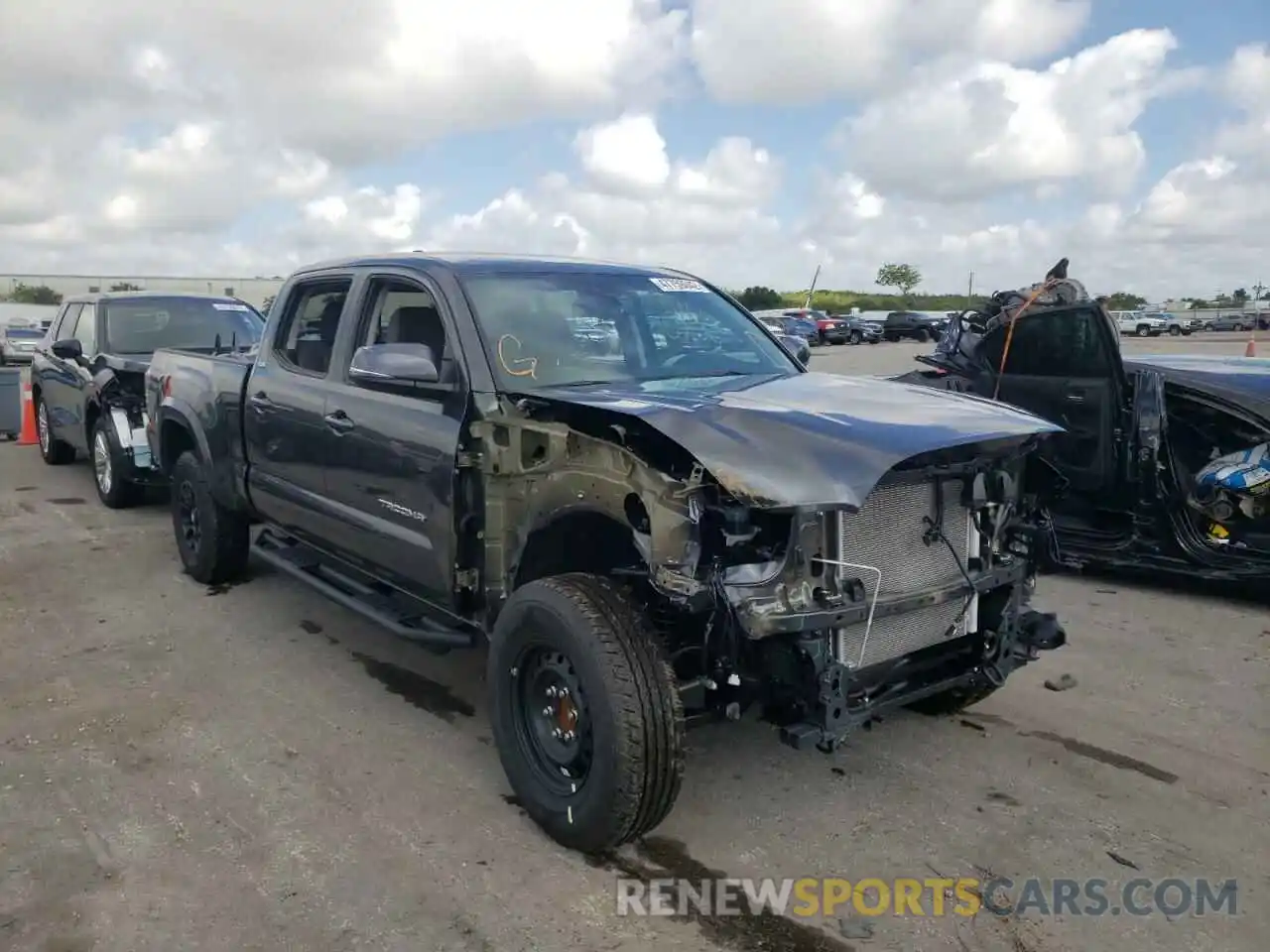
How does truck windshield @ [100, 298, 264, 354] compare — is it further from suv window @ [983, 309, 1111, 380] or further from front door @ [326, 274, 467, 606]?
suv window @ [983, 309, 1111, 380]

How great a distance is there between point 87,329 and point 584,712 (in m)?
8.16

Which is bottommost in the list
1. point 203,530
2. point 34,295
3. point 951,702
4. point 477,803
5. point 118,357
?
point 477,803

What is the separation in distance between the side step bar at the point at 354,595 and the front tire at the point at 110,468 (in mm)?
3100

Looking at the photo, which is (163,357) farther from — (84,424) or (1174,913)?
(1174,913)

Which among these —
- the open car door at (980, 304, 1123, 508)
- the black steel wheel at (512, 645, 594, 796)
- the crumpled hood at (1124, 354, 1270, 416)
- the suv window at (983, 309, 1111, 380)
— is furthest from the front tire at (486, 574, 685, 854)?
the crumpled hood at (1124, 354, 1270, 416)

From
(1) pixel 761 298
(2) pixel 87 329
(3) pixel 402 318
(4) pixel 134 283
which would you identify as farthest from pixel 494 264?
(1) pixel 761 298

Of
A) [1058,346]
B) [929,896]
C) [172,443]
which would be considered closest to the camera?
[929,896]

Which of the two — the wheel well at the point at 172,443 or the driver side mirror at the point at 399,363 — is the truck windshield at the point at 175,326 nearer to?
the wheel well at the point at 172,443

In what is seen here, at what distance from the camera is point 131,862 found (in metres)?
3.32

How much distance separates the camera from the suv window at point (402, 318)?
14.3 ft

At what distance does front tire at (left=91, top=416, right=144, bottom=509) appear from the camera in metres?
8.50

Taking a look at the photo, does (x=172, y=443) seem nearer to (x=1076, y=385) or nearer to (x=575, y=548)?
(x=575, y=548)

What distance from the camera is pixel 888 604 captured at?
3320 millimetres

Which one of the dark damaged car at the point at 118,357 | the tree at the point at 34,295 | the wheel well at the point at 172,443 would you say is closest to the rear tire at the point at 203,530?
the wheel well at the point at 172,443
